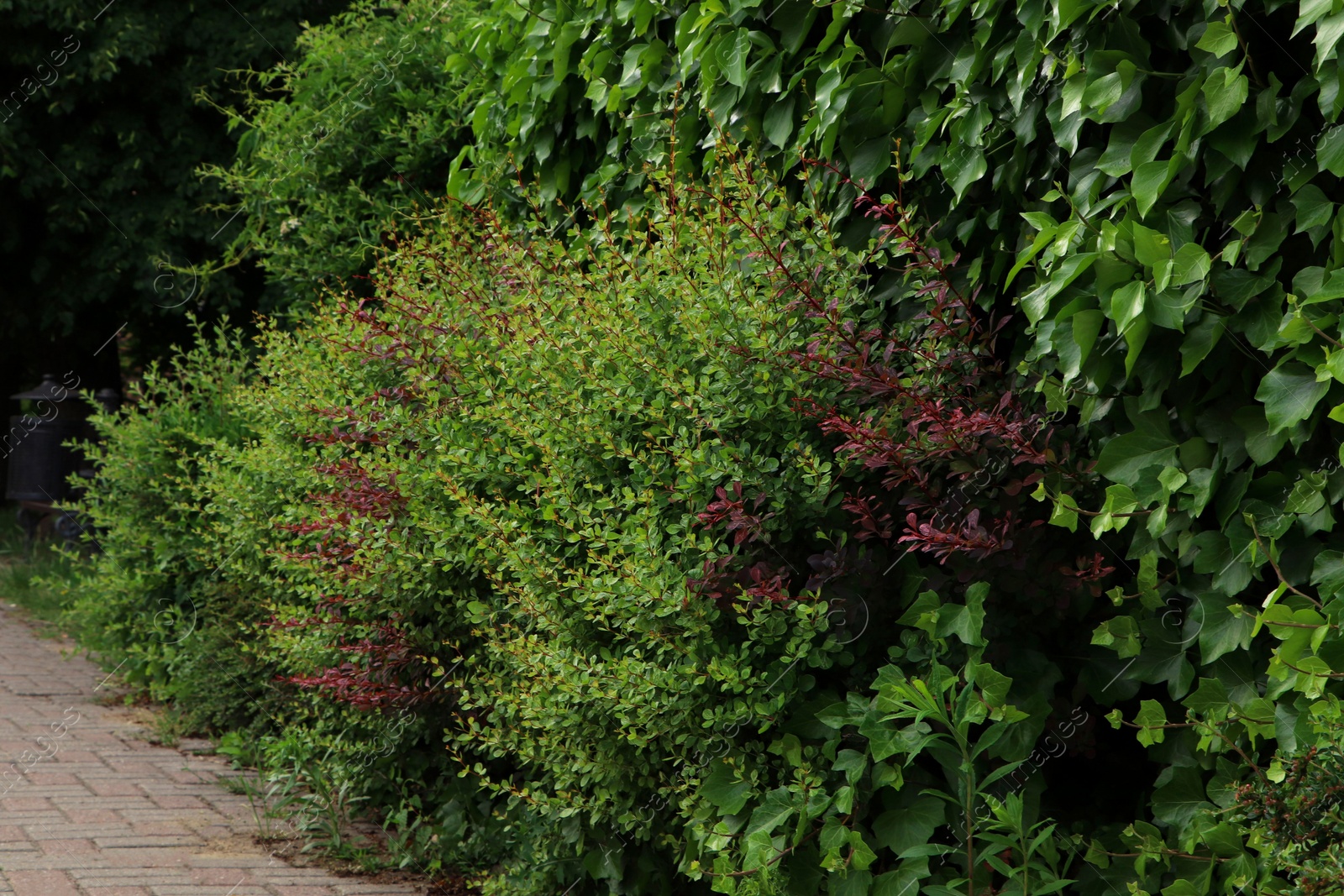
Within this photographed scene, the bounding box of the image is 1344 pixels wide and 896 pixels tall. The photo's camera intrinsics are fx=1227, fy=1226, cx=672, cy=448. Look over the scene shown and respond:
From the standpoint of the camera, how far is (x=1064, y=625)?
3.16m

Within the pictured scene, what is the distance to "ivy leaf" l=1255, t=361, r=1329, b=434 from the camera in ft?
7.90

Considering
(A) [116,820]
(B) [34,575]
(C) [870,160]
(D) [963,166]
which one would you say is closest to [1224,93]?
(D) [963,166]

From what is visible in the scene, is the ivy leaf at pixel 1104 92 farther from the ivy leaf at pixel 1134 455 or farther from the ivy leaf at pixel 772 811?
the ivy leaf at pixel 772 811

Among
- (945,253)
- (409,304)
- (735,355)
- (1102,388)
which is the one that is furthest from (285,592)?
(1102,388)

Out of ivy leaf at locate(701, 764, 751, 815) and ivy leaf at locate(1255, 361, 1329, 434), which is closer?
ivy leaf at locate(1255, 361, 1329, 434)

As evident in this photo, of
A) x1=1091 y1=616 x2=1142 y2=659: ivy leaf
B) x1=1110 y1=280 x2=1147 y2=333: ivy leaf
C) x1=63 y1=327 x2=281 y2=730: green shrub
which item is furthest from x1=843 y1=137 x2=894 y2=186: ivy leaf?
x1=63 y1=327 x2=281 y2=730: green shrub

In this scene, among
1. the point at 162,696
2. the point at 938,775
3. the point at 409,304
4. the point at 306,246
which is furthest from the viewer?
the point at 306,246

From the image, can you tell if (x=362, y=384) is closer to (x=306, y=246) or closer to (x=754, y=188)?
(x=754, y=188)

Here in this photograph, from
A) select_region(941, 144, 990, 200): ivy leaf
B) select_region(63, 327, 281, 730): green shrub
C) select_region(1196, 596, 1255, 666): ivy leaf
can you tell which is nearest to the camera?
select_region(1196, 596, 1255, 666): ivy leaf

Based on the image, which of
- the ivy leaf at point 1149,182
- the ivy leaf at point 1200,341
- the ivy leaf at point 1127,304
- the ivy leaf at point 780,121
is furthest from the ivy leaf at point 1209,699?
the ivy leaf at point 780,121

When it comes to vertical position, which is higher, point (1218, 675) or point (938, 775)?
point (1218, 675)

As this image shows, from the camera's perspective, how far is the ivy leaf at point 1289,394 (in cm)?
241

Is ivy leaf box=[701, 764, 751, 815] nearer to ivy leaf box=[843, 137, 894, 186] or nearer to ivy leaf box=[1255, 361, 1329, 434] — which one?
ivy leaf box=[1255, 361, 1329, 434]

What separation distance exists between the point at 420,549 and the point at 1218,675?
242 cm
